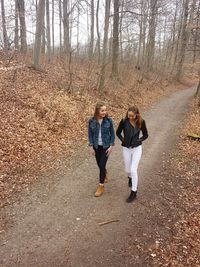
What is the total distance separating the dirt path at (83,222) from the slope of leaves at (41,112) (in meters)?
0.81

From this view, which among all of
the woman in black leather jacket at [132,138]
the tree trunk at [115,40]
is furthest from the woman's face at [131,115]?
the tree trunk at [115,40]

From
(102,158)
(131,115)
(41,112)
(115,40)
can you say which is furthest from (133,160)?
(115,40)

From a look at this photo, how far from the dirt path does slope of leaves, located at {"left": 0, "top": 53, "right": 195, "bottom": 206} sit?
815 mm

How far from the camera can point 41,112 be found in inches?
437

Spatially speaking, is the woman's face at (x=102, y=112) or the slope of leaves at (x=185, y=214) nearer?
the slope of leaves at (x=185, y=214)

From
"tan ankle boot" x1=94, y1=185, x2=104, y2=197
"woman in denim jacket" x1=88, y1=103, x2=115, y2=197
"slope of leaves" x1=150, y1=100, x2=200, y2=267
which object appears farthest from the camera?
"tan ankle boot" x1=94, y1=185, x2=104, y2=197

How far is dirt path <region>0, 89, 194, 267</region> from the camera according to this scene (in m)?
4.62

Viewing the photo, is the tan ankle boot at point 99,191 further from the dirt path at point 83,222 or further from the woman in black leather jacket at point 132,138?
the woman in black leather jacket at point 132,138

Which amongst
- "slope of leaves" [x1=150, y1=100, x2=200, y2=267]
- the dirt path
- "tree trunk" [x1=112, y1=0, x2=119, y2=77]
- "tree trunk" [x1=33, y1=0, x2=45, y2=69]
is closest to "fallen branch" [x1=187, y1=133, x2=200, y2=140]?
"slope of leaves" [x1=150, y1=100, x2=200, y2=267]

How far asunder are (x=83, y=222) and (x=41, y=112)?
6432 mm

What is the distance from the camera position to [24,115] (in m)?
10.5

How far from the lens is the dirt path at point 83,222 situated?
15.2 ft

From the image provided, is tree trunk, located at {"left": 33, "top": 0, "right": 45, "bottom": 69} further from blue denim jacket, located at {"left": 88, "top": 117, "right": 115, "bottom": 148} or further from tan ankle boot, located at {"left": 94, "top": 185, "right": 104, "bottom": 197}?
tan ankle boot, located at {"left": 94, "top": 185, "right": 104, "bottom": 197}

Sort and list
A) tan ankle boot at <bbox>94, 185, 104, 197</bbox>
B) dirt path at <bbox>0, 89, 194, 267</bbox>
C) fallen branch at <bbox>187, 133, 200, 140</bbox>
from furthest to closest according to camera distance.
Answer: fallen branch at <bbox>187, 133, 200, 140</bbox> → tan ankle boot at <bbox>94, 185, 104, 197</bbox> → dirt path at <bbox>0, 89, 194, 267</bbox>
